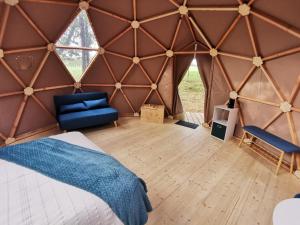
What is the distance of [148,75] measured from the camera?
19.8 ft

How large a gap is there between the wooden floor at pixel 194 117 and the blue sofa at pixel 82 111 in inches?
94.6

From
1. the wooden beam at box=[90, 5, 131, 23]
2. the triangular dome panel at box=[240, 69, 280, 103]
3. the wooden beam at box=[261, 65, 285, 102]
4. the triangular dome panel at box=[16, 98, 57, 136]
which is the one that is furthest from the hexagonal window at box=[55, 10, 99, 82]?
the wooden beam at box=[261, 65, 285, 102]

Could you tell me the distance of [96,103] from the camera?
5.48 meters

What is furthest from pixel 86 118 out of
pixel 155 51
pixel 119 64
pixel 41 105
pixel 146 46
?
pixel 155 51

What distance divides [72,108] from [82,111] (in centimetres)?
27

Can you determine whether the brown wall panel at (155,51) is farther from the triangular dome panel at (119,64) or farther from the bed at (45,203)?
the bed at (45,203)

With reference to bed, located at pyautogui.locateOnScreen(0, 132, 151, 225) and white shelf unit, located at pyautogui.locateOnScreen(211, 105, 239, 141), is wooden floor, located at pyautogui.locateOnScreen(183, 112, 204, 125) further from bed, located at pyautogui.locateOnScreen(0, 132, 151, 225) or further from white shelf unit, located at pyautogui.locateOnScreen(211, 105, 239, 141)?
bed, located at pyautogui.locateOnScreen(0, 132, 151, 225)

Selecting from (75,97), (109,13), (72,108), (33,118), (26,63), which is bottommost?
(33,118)

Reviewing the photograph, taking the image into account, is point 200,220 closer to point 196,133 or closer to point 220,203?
point 220,203

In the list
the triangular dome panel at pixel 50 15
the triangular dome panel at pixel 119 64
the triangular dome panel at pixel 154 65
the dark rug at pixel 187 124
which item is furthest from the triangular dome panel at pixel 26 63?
the dark rug at pixel 187 124

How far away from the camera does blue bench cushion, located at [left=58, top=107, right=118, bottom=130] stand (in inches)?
186

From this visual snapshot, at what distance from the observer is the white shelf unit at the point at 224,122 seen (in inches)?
189

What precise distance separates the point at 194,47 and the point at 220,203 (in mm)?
→ 4178

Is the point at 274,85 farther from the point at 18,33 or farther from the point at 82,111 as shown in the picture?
the point at 18,33
